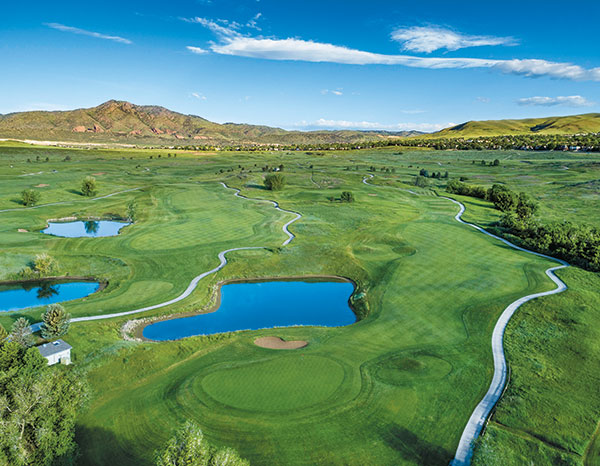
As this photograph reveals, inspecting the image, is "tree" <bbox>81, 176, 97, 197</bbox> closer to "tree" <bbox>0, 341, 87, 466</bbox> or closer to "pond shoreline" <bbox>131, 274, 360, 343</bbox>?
"pond shoreline" <bbox>131, 274, 360, 343</bbox>

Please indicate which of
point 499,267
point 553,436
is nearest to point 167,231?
point 499,267

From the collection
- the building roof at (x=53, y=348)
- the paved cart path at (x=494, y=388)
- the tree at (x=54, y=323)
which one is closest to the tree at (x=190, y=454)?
the paved cart path at (x=494, y=388)

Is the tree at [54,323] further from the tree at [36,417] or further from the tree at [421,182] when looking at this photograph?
the tree at [421,182]

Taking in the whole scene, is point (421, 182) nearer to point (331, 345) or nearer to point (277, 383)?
point (331, 345)

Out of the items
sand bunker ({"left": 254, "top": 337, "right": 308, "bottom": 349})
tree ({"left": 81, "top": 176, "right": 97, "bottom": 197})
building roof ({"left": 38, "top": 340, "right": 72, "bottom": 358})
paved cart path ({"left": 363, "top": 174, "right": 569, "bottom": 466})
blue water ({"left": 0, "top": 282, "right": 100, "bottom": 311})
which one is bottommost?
blue water ({"left": 0, "top": 282, "right": 100, "bottom": 311})

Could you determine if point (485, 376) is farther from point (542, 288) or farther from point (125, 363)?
point (125, 363)

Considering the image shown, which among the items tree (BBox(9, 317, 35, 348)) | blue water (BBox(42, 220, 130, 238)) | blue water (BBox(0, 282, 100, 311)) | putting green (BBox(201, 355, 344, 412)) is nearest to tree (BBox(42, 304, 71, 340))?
tree (BBox(9, 317, 35, 348))

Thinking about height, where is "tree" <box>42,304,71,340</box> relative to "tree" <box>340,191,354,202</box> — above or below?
below
